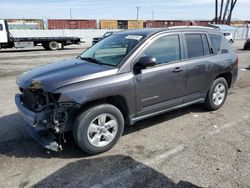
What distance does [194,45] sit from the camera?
5.19m

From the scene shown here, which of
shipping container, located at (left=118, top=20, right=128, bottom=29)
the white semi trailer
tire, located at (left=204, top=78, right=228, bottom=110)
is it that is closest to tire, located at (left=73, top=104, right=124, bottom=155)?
tire, located at (left=204, top=78, right=228, bottom=110)

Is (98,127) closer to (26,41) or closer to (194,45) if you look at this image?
(194,45)

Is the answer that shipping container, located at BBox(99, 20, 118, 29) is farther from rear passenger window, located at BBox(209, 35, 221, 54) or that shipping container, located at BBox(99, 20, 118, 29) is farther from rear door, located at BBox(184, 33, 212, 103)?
rear door, located at BBox(184, 33, 212, 103)

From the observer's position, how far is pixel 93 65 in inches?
169

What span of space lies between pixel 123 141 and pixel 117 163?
0.72 metres

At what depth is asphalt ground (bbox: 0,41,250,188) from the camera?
333cm

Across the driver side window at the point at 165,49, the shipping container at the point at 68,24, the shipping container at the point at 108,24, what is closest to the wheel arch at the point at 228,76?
the driver side window at the point at 165,49

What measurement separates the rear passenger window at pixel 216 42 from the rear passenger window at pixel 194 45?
436 mm

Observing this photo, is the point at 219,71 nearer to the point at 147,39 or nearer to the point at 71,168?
the point at 147,39

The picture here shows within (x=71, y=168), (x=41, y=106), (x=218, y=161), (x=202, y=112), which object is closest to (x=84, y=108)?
(x=41, y=106)

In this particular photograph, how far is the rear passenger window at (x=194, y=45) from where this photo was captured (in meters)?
5.03

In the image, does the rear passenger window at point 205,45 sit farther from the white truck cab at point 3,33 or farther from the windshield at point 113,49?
the white truck cab at point 3,33

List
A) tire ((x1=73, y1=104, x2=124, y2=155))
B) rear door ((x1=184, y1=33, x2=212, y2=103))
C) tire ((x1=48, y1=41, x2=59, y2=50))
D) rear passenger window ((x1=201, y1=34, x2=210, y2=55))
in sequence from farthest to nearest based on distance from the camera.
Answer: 1. tire ((x1=48, y1=41, x2=59, y2=50))
2. rear passenger window ((x1=201, y1=34, x2=210, y2=55))
3. rear door ((x1=184, y1=33, x2=212, y2=103))
4. tire ((x1=73, y1=104, x2=124, y2=155))

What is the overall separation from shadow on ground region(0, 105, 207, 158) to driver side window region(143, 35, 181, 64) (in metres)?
1.28
